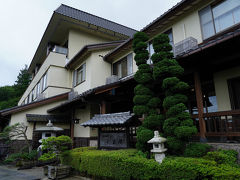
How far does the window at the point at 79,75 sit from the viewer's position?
13491mm

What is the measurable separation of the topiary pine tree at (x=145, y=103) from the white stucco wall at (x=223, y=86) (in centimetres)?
308

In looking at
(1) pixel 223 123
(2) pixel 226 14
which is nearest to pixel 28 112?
(1) pixel 223 123

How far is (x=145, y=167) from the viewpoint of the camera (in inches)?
171

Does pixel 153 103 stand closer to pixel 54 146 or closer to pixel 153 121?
pixel 153 121

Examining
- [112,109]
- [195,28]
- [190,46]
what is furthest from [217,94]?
[112,109]

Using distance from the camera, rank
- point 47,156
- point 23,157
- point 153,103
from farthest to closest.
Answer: point 23,157 → point 47,156 → point 153,103

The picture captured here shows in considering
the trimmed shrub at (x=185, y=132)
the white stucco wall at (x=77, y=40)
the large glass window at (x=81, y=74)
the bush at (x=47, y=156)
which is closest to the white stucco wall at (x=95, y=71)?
the large glass window at (x=81, y=74)

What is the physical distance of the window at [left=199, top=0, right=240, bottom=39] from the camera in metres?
6.71

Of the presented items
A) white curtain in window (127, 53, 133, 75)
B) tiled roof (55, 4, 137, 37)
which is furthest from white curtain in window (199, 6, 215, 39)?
tiled roof (55, 4, 137, 37)

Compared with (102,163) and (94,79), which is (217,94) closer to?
(102,163)

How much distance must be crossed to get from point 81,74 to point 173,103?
10388mm

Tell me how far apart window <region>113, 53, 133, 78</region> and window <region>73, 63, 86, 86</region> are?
2563mm

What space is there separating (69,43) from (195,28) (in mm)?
11155

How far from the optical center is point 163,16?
862cm
